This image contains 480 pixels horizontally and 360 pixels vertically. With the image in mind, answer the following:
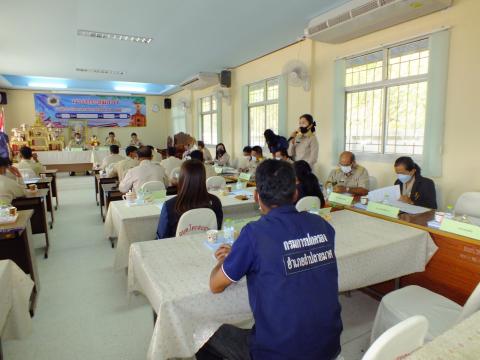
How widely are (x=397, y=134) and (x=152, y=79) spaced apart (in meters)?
6.85

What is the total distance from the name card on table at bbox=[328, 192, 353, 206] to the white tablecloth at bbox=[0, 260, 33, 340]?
2342 millimetres

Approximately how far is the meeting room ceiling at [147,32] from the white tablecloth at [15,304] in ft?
10.4

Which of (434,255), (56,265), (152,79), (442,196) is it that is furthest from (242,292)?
(152,79)

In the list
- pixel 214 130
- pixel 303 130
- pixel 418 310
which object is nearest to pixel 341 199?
pixel 418 310

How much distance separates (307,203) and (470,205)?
144cm

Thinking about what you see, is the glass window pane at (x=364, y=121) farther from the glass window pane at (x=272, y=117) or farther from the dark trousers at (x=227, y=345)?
the dark trousers at (x=227, y=345)

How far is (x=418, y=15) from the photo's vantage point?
3512mm

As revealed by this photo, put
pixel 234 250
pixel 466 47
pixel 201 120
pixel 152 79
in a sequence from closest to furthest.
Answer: pixel 234 250 < pixel 466 47 < pixel 152 79 < pixel 201 120

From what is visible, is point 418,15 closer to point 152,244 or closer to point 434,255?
point 434,255

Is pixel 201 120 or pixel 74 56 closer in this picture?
pixel 74 56

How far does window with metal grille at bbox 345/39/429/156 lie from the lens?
386 cm

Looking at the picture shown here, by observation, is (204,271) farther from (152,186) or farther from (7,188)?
(7,188)

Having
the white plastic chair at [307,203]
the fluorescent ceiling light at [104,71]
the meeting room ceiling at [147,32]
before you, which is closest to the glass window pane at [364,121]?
the meeting room ceiling at [147,32]

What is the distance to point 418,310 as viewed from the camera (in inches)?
63.7
